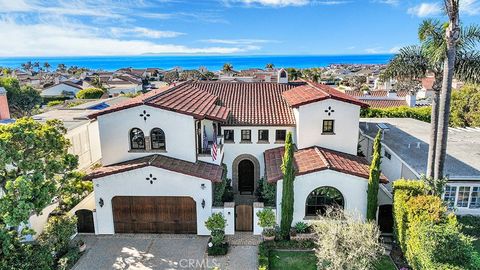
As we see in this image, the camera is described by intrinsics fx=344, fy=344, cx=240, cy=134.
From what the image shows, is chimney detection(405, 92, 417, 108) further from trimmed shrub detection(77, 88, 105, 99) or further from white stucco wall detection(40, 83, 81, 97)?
white stucco wall detection(40, 83, 81, 97)

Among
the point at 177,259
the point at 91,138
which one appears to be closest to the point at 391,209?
the point at 177,259

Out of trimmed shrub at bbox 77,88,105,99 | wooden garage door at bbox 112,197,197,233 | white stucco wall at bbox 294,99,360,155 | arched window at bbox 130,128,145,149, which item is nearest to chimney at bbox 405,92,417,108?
white stucco wall at bbox 294,99,360,155

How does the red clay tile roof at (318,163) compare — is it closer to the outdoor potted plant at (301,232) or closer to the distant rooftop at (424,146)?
the outdoor potted plant at (301,232)

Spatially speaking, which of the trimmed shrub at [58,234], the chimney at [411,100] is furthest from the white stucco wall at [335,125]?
the chimney at [411,100]

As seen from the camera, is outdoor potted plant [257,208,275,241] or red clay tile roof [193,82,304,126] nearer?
outdoor potted plant [257,208,275,241]

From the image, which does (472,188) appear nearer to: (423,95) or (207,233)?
(207,233)

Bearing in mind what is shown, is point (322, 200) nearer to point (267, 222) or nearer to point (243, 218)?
point (267, 222)
